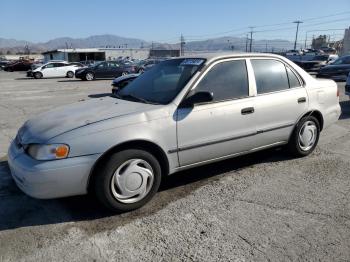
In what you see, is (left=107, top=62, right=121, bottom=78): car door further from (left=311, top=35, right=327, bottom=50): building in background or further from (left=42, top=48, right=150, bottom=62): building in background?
(left=311, top=35, right=327, bottom=50): building in background

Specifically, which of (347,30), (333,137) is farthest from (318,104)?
(347,30)

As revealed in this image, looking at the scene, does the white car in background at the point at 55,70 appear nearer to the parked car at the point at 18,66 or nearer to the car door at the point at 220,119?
the parked car at the point at 18,66

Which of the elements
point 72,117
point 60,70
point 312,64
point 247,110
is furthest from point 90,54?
point 72,117

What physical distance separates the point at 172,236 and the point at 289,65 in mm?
3103

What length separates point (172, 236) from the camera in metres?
3.21

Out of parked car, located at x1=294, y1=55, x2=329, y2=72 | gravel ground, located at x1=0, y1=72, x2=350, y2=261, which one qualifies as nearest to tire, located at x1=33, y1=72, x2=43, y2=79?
parked car, located at x1=294, y1=55, x2=329, y2=72

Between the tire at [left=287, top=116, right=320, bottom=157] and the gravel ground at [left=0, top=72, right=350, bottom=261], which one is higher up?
the tire at [left=287, top=116, right=320, bottom=157]

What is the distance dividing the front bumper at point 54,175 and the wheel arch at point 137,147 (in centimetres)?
6

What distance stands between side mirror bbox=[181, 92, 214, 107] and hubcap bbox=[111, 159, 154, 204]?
80 cm

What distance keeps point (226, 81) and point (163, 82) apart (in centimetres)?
78

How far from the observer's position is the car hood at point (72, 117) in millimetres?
3492

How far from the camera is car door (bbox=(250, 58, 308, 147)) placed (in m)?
4.58

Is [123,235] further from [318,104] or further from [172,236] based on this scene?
[318,104]

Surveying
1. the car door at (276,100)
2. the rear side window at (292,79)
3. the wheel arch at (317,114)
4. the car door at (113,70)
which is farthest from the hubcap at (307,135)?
the car door at (113,70)
